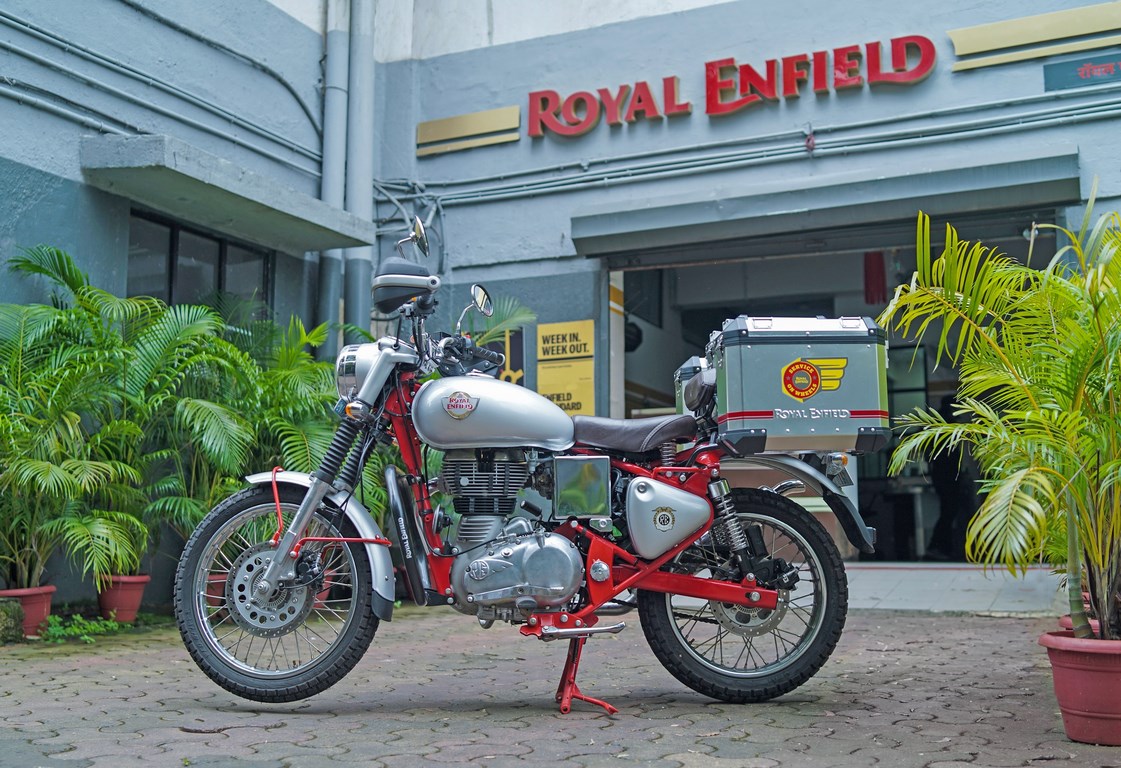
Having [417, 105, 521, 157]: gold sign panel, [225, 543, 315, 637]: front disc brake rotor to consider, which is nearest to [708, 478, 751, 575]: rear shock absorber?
[225, 543, 315, 637]: front disc brake rotor

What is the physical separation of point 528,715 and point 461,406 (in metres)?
1.14

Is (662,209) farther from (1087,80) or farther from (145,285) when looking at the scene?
(145,285)

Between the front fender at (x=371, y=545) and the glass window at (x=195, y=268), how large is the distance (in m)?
4.40

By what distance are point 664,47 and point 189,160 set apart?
426 cm

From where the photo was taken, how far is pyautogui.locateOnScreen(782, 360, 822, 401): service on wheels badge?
398 centimetres

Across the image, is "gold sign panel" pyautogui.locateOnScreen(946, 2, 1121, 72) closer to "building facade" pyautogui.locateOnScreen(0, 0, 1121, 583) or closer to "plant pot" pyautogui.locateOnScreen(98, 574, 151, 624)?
"building facade" pyautogui.locateOnScreen(0, 0, 1121, 583)

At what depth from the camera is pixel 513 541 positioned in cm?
409

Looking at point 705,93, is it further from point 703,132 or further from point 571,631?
point 571,631

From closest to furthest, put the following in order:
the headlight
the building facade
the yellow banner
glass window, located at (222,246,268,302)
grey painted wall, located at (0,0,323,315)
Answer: the headlight, grey painted wall, located at (0,0,323,315), the building facade, glass window, located at (222,246,268,302), the yellow banner

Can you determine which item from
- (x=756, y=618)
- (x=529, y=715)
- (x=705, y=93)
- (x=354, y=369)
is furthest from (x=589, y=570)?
(x=705, y=93)

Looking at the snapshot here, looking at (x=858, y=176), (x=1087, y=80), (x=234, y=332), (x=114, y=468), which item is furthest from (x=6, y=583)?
(x=1087, y=80)

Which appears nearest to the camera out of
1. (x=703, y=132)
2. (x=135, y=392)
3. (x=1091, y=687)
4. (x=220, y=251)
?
(x=1091, y=687)

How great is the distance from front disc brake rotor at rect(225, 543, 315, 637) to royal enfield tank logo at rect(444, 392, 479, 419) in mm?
860

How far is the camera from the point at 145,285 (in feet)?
26.4
